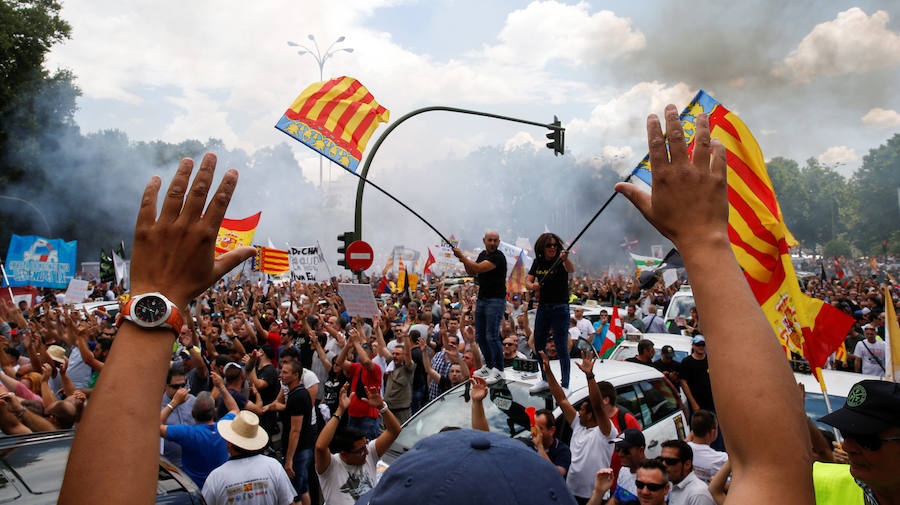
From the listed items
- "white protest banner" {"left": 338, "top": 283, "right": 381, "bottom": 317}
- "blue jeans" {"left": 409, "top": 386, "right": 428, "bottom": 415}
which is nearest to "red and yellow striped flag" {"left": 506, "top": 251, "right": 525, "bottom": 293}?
"white protest banner" {"left": 338, "top": 283, "right": 381, "bottom": 317}

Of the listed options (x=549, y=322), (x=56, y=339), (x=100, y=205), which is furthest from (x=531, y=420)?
(x=100, y=205)

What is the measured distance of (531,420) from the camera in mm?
5492

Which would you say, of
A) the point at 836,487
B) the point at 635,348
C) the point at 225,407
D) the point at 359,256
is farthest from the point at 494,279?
the point at 359,256

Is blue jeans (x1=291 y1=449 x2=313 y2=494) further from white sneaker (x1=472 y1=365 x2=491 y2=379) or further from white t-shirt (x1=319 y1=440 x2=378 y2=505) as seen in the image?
white sneaker (x1=472 y1=365 x2=491 y2=379)

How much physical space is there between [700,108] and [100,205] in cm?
3878

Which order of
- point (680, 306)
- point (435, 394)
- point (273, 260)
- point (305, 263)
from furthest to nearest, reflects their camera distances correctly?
point (305, 263) → point (273, 260) → point (680, 306) → point (435, 394)

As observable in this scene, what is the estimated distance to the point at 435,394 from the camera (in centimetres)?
799

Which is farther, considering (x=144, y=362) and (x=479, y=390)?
(x=479, y=390)

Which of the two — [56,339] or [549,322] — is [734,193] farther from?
[56,339]

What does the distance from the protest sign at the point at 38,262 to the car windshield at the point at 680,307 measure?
14.8 metres

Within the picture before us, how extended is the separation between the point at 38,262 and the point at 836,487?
17194mm

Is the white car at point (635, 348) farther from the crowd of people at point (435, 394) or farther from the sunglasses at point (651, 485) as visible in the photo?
the sunglasses at point (651, 485)

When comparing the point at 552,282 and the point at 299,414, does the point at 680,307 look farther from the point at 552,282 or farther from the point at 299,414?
the point at 299,414

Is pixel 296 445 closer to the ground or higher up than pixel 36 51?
closer to the ground
